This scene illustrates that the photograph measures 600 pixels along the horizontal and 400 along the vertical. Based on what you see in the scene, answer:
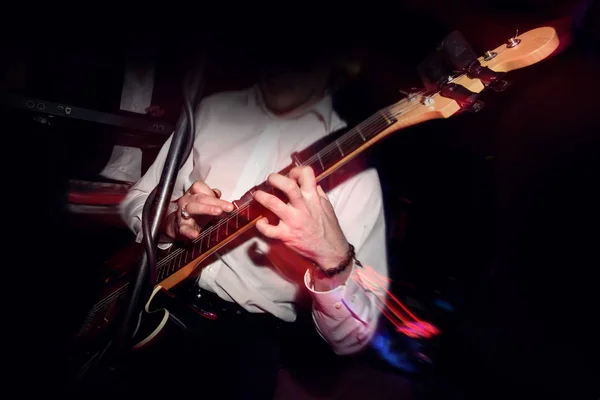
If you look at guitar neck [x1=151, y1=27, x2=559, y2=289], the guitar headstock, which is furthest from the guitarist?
the guitar headstock

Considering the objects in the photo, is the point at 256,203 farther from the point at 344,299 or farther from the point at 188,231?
the point at 344,299

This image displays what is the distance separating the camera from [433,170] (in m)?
3.04

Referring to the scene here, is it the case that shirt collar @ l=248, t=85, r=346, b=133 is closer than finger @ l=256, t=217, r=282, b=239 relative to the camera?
No

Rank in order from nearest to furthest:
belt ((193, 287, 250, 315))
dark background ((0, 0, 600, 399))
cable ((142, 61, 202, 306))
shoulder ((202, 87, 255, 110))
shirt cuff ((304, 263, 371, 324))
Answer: cable ((142, 61, 202, 306)), dark background ((0, 0, 600, 399)), shirt cuff ((304, 263, 371, 324)), belt ((193, 287, 250, 315)), shoulder ((202, 87, 255, 110))

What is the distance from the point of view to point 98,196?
1.89 metres

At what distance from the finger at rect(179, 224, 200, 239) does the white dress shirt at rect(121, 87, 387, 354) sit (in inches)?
12.1

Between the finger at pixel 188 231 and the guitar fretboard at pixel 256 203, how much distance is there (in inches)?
2.8

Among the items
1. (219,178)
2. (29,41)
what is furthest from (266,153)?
(29,41)

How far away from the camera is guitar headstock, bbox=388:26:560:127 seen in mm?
848

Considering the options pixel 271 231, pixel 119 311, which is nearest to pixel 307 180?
pixel 271 231

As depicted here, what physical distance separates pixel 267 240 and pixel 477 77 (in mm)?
1086

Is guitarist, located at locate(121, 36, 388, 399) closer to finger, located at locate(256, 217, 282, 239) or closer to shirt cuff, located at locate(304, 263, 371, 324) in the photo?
shirt cuff, located at locate(304, 263, 371, 324)

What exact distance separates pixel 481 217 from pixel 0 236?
378cm

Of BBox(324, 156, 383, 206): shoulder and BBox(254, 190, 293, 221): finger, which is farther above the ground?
BBox(254, 190, 293, 221): finger
